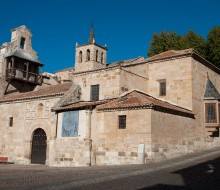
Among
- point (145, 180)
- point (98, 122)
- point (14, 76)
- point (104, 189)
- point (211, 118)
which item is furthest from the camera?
point (14, 76)

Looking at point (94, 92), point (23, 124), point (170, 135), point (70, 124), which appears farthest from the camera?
point (23, 124)

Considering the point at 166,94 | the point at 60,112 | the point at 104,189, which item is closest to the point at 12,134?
the point at 60,112

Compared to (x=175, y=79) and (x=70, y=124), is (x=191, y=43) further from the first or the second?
(x=70, y=124)

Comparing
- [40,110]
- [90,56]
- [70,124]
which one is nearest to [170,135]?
[70,124]

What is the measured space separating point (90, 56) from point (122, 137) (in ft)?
90.1

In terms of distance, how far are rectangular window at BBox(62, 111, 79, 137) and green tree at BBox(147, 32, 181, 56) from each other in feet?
57.9

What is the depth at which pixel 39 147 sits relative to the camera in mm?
23594

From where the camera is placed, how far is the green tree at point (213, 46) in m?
30.8

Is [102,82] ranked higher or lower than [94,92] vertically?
higher

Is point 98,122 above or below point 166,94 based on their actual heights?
below

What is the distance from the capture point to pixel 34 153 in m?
23.8

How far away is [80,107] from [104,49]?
27892 mm

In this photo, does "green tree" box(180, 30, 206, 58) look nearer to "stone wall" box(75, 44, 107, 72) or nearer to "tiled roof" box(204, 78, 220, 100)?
"tiled roof" box(204, 78, 220, 100)

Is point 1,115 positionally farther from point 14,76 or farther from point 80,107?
point 80,107
